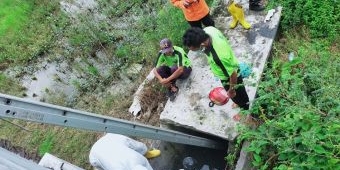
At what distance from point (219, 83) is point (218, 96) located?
0.30m

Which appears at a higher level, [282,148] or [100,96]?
[282,148]

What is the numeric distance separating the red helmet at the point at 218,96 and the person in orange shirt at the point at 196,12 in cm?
105

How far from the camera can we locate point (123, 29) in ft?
26.0

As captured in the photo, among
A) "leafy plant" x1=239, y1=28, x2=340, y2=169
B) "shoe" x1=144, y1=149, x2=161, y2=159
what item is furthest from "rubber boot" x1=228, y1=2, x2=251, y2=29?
"shoe" x1=144, y1=149, x2=161, y2=159

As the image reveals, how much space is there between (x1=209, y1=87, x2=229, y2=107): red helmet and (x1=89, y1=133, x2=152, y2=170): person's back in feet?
3.66

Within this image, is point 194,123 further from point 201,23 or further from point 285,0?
point 285,0

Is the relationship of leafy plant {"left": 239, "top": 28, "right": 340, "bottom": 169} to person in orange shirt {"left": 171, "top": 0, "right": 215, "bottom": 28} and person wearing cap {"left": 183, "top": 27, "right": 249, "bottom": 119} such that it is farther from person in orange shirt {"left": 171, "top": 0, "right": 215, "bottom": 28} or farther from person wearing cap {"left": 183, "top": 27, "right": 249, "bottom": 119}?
person in orange shirt {"left": 171, "top": 0, "right": 215, "bottom": 28}

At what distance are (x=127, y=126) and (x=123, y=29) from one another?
380 cm

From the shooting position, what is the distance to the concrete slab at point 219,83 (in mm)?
5473

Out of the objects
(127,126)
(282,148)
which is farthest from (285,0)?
(127,126)

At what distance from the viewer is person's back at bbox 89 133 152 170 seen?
16.0ft

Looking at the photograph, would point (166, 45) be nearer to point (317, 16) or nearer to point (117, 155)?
point (117, 155)

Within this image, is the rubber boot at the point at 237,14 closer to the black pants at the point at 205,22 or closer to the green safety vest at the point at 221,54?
the black pants at the point at 205,22

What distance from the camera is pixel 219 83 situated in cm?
582
